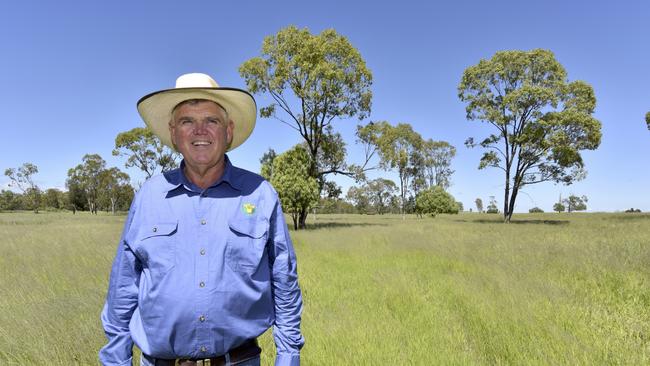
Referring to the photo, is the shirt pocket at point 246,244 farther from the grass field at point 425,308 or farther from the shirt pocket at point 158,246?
the grass field at point 425,308

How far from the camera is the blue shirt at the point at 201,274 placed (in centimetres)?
189

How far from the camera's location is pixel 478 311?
5.19 meters

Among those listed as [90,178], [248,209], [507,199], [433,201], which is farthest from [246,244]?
[90,178]

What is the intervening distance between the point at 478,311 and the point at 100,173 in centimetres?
8606

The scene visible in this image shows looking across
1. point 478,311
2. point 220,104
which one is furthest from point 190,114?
point 478,311

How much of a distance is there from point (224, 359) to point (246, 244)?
23.6 inches

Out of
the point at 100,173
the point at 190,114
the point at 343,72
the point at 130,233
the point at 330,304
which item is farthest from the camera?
the point at 100,173

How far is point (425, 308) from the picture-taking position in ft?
18.3

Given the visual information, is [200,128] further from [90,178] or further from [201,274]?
[90,178]

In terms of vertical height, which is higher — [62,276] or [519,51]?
[519,51]

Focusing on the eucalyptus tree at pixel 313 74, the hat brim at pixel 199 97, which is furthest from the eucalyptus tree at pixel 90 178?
the hat brim at pixel 199 97

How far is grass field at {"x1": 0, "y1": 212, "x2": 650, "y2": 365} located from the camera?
379 centimetres

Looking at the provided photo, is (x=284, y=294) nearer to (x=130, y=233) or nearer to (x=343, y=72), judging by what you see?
(x=130, y=233)

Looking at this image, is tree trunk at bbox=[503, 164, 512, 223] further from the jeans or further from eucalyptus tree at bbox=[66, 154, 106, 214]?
eucalyptus tree at bbox=[66, 154, 106, 214]
